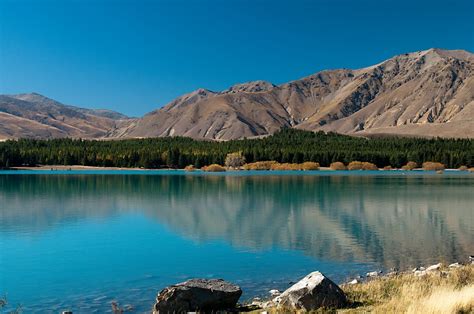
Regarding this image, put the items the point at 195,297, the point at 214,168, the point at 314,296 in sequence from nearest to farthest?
the point at 314,296
the point at 195,297
the point at 214,168

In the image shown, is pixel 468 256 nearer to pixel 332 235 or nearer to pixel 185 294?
pixel 332 235

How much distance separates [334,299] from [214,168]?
162m

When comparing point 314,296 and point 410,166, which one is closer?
point 314,296

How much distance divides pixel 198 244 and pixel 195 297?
16703mm

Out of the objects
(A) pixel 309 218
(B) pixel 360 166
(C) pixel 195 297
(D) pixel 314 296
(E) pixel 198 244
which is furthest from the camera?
(B) pixel 360 166

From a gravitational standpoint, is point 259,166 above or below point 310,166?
above

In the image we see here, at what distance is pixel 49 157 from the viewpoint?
196125mm

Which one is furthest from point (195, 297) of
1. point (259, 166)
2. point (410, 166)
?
point (410, 166)

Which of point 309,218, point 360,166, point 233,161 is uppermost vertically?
point 233,161

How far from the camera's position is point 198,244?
32.2 m

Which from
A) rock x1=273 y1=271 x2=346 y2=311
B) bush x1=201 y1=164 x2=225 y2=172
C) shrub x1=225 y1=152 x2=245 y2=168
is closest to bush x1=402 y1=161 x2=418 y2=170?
shrub x1=225 y1=152 x2=245 y2=168

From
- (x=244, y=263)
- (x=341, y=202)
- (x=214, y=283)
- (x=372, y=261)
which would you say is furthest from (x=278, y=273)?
(x=341, y=202)

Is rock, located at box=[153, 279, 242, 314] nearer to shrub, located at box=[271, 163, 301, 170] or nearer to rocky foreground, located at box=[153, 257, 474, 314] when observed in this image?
rocky foreground, located at box=[153, 257, 474, 314]

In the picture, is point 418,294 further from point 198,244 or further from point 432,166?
point 432,166
